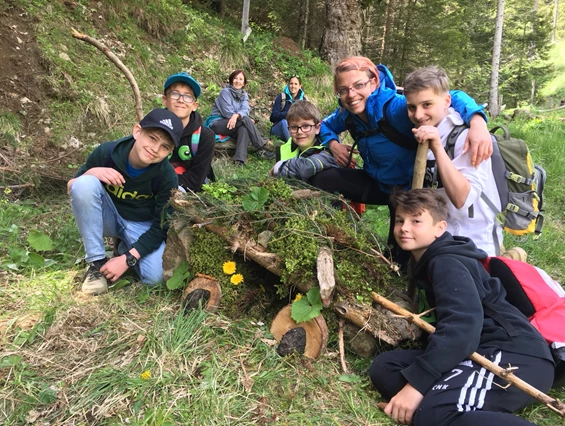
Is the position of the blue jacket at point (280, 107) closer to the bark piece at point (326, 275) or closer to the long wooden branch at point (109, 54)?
the long wooden branch at point (109, 54)

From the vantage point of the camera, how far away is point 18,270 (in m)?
3.24

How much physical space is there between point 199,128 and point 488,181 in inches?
109

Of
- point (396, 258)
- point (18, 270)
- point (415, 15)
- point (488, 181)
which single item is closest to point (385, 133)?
point (488, 181)

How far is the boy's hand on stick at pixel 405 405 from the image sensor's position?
218 cm

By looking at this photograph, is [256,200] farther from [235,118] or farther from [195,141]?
[235,118]

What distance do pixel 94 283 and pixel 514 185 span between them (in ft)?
11.0

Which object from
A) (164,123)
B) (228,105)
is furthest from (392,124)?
(228,105)

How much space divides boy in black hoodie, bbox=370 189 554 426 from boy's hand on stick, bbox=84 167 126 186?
2367mm

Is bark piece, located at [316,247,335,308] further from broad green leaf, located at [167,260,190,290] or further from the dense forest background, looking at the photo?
the dense forest background

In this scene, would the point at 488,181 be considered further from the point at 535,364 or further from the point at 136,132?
the point at 136,132

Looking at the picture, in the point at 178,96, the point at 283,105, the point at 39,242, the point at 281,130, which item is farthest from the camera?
the point at 283,105

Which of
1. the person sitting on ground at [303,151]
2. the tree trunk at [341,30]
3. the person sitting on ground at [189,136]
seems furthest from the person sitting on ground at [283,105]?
the person sitting on ground at [189,136]

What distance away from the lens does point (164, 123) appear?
9.80 feet

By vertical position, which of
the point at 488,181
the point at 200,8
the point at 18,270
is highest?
the point at 200,8
